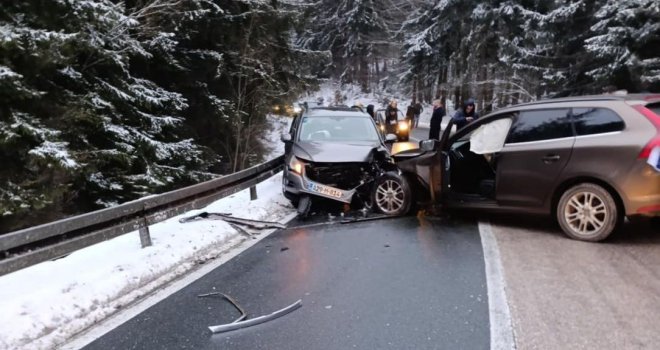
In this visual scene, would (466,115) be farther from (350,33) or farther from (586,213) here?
(350,33)

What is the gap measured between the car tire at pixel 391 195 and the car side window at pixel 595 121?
2.69 metres

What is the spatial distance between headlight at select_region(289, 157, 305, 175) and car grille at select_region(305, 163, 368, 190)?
0.34ft

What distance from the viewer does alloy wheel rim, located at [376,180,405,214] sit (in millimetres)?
7859

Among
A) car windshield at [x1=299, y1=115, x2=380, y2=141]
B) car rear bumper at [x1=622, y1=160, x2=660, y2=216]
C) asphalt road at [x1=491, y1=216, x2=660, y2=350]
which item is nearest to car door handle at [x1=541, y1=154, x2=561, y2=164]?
car rear bumper at [x1=622, y1=160, x2=660, y2=216]

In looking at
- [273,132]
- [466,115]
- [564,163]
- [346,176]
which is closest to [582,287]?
[564,163]

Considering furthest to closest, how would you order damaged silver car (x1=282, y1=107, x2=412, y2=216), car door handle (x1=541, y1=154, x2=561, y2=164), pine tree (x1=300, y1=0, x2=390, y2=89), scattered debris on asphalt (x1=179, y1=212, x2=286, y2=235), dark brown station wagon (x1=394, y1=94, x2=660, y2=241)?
1. pine tree (x1=300, y1=0, x2=390, y2=89)
2. damaged silver car (x1=282, y1=107, x2=412, y2=216)
3. scattered debris on asphalt (x1=179, y1=212, x2=286, y2=235)
4. car door handle (x1=541, y1=154, x2=561, y2=164)
5. dark brown station wagon (x1=394, y1=94, x2=660, y2=241)

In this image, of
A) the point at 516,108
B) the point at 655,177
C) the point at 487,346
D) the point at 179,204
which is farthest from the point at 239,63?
the point at 487,346

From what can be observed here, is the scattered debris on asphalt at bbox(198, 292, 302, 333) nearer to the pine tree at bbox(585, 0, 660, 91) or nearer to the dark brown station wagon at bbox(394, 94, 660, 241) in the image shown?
the dark brown station wagon at bbox(394, 94, 660, 241)

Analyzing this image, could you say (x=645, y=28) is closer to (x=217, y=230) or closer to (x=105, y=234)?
(x=217, y=230)

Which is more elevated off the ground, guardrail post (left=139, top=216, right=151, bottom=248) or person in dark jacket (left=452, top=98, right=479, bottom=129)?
person in dark jacket (left=452, top=98, right=479, bottom=129)

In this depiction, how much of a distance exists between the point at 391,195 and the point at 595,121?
10.5 feet

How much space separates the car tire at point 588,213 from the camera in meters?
5.61

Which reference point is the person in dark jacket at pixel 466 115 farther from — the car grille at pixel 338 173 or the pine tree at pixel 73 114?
the pine tree at pixel 73 114

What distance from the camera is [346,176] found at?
8445 mm
